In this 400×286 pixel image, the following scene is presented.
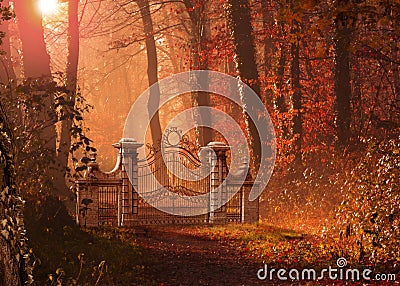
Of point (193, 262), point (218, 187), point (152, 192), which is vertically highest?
point (218, 187)

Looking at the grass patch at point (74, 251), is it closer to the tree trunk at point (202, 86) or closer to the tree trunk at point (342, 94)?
the tree trunk at point (342, 94)

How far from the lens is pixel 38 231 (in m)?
12.3

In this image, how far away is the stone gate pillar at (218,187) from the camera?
17.6 metres

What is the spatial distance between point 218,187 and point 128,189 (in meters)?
2.61

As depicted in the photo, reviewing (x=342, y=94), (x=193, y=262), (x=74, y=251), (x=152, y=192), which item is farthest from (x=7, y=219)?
(x=342, y=94)

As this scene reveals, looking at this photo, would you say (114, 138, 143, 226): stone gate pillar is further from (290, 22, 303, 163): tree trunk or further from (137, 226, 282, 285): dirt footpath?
(290, 22, 303, 163): tree trunk

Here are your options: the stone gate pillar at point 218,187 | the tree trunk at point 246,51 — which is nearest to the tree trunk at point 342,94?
the tree trunk at point 246,51

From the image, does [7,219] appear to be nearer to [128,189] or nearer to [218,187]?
[128,189]

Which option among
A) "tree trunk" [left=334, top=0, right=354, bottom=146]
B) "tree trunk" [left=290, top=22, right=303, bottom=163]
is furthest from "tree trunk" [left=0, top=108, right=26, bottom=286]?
"tree trunk" [left=290, top=22, right=303, bottom=163]

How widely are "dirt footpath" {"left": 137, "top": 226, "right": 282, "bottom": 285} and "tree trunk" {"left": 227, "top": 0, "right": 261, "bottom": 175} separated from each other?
233 inches

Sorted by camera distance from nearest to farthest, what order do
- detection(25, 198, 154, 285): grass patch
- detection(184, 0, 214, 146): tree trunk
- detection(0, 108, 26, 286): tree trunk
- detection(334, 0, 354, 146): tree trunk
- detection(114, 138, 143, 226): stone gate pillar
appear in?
detection(0, 108, 26, 286): tree trunk < detection(25, 198, 154, 285): grass patch < detection(114, 138, 143, 226): stone gate pillar < detection(334, 0, 354, 146): tree trunk < detection(184, 0, 214, 146): tree trunk

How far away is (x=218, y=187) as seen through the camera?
696 inches

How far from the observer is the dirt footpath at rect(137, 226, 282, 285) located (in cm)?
1087

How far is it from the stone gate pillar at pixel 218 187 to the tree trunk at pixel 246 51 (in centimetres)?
354
